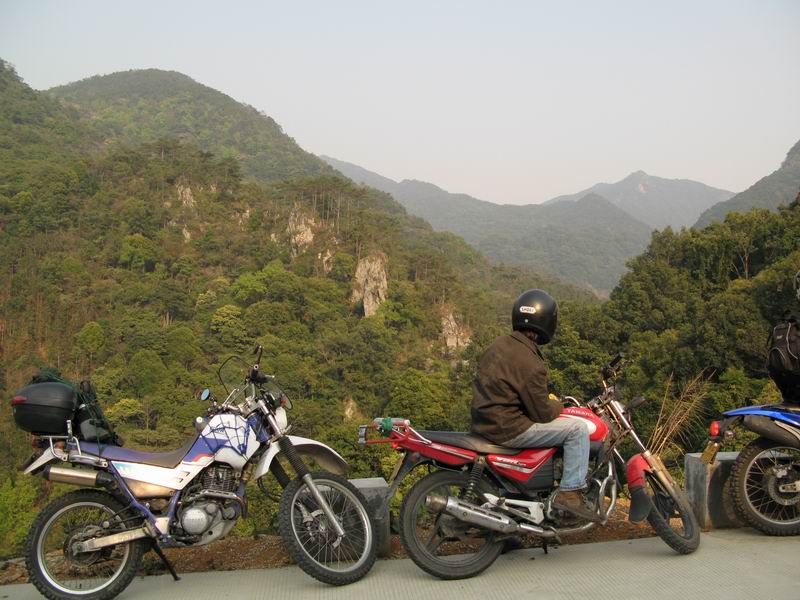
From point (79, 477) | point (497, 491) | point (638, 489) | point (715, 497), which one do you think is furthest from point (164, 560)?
point (715, 497)

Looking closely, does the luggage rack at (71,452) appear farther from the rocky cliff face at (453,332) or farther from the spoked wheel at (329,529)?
the rocky cliff face at (453,332)

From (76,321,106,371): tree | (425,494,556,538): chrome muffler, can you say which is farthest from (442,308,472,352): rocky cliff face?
(425,494,556,538): chrome muffler

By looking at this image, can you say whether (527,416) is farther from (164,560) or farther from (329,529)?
(164,560)

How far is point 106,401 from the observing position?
157 ft

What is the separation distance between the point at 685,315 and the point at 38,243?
209 ft

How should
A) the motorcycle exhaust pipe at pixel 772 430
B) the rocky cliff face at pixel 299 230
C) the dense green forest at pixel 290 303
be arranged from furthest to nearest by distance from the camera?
1. the rocky cliff face at pixel 299 230
2. the dense green forest at pixel 290 303
3. the motorcycle exhaust pipe at pixel 772 430

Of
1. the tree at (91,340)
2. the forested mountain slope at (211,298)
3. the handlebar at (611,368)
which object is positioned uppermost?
the handlebar at (611,368)

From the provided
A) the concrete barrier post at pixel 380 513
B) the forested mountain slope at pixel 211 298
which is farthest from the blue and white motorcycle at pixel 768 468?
the forested mountain slope at pixel 211 298

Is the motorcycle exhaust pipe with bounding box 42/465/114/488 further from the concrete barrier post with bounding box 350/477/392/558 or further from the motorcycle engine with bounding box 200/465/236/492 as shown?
the concrete barrier post with bounding box 350/477/392/558

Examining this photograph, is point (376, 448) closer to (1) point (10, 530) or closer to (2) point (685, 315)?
(1) point (10, 530)

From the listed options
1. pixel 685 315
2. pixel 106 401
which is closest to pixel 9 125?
pixel 106 401

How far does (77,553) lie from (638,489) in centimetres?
285

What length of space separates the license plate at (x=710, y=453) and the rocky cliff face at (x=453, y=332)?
204 ft

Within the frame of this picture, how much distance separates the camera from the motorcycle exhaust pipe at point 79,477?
3322 millimetres
